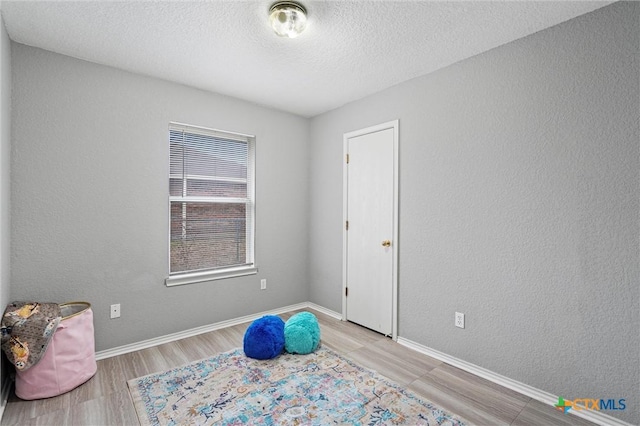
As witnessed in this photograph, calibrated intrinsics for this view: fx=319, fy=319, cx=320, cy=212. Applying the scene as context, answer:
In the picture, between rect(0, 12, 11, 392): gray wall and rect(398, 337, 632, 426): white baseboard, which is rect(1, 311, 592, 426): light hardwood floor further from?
rect(0, 12, 11, 392): gray wall

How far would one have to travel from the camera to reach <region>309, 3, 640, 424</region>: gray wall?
71.8 inches

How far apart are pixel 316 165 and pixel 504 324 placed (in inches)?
102

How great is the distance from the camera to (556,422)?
1.86 m

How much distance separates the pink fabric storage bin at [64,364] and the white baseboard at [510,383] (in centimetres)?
249

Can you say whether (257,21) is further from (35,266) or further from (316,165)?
(35,266)

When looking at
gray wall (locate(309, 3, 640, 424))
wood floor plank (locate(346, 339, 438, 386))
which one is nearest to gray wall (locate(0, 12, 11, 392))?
wood floor plank (locate(346, 339, 438, 386))

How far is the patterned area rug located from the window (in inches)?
41.2

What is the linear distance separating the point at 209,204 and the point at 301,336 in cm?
164

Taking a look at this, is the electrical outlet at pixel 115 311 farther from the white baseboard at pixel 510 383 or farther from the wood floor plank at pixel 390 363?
the white baseboard at pixel 510 383

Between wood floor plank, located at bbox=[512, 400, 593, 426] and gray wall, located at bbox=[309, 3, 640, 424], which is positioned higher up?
gray wall, located at bbox=[309, 3, 640, 424]

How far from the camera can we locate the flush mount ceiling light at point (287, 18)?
188cm

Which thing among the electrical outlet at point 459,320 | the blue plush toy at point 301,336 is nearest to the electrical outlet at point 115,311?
the blue plush toy at point 301,336

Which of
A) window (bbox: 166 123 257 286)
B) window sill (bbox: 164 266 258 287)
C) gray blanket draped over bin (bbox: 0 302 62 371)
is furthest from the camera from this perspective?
window (bbox: 166 123 257 286)

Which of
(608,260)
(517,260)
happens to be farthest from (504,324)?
(608,260)
